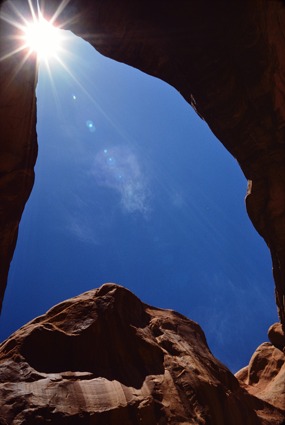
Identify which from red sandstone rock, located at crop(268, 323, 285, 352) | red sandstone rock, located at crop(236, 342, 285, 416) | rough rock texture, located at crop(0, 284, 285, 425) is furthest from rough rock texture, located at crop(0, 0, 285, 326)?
red sandstone rock, located at crop(236, 342, 285, 416)

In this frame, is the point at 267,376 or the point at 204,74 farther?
the point at 267,376

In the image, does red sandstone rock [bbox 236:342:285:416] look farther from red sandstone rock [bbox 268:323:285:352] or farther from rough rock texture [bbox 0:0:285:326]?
rough rock texture [bbox 0:0:285:326]

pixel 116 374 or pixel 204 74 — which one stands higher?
pixel 204 74

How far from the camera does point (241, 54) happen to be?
2017cm

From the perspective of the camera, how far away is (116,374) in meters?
17.9

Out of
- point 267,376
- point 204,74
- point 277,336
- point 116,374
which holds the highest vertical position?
point 204,74

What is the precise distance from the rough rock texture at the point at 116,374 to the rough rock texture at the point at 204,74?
5.28m

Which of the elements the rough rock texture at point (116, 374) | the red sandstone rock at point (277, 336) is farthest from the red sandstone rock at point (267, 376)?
the red sandstone rock at point (277, 336)

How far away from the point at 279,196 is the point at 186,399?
15.0 metres

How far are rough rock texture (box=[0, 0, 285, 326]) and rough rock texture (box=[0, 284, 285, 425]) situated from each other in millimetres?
5278

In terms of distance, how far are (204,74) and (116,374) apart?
66.5 ft

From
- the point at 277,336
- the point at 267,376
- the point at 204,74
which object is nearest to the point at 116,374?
the point at 267,376

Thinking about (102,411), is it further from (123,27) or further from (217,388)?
(123,27)

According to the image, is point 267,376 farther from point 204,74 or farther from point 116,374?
point 204,74
